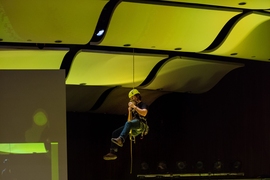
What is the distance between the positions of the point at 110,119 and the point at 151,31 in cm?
471

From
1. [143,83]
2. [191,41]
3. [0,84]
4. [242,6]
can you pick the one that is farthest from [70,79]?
[242,6]

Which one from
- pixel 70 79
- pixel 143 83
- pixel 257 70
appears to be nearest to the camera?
pixel 70 79

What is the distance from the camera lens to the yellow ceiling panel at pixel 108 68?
24.2ft

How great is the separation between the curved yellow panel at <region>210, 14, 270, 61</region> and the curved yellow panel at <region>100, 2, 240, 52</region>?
0.35 meters

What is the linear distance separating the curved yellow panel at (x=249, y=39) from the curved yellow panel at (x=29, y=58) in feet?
7.21

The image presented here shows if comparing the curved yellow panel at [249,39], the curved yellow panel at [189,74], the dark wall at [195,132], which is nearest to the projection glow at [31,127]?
the curved yellow panel at [249,39]

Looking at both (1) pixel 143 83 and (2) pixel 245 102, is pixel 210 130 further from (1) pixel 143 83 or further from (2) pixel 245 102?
(1) pixel 143 83

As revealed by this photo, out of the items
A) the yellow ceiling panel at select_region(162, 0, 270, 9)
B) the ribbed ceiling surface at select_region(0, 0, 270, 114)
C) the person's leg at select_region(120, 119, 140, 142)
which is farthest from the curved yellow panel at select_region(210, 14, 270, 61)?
the person's leg at select_region(120, 119, 140, 142)

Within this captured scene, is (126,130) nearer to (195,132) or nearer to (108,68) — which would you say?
(108,68)

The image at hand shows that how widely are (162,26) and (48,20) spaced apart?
136cm

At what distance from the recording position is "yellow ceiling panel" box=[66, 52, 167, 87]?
7.38 m

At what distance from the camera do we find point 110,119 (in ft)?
34.7

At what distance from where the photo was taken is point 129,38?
6.25m

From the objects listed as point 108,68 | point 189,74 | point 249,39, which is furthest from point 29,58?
point 189,74
